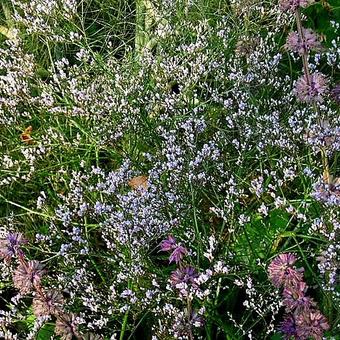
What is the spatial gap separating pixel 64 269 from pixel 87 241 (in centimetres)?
14

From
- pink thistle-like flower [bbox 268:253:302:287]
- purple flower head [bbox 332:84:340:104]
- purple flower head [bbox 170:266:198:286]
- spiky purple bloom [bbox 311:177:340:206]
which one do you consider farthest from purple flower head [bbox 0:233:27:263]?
purple flower head [bbox 332:84:340:104]

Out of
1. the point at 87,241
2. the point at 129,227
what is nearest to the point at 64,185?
the point at 87,241

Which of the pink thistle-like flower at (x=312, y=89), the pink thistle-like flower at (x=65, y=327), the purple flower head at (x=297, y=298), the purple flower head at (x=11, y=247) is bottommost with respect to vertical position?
the purple flower head at (x=297, y=298)

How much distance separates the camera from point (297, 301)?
1.77 m

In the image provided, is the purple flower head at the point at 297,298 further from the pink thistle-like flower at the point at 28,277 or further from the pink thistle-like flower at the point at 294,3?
the pink thistle-like flower at the point at 294,3

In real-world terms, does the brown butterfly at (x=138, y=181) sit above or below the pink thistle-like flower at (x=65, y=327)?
below

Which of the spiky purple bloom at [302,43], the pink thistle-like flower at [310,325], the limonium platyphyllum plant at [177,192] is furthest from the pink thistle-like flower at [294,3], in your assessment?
the pink thistle-like flower at [310,325]

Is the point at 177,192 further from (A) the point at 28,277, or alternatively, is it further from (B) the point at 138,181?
(A) the point at 28,277

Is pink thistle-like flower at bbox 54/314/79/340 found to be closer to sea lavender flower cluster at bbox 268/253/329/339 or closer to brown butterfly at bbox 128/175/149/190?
sea lavender flower cluster at bbox 268/253/329/339

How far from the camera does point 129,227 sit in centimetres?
224

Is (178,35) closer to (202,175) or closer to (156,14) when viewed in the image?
(156,14)

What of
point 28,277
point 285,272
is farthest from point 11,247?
point 285,272

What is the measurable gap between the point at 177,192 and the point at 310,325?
77 cm

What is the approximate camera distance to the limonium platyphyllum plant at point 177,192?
2074 mm
